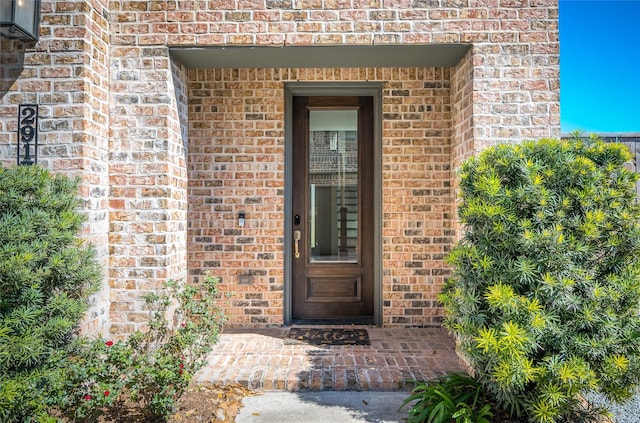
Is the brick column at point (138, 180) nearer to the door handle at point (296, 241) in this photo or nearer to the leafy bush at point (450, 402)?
the door handle at point (296, 241)

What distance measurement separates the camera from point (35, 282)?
8.14ft

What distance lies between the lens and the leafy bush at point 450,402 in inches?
103

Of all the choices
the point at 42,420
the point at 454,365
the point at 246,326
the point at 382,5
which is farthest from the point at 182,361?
the point at 382,5

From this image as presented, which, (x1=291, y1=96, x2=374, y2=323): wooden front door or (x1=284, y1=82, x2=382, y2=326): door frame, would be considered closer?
(x1=284, y1=82, x2=382, y2=326): door frame

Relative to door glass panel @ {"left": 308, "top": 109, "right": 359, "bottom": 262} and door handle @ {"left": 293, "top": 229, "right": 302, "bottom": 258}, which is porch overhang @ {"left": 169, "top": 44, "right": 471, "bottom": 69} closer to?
Result: door glass panel @ {"left": 308, "top": 109, "right": 359, "bottom": 262}

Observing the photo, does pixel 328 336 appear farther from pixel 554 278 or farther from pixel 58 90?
pixel 58 90

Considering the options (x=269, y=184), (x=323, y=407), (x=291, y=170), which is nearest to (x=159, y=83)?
(x=269, y=184)

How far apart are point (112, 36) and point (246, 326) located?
2977mm

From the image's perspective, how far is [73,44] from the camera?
124 inches

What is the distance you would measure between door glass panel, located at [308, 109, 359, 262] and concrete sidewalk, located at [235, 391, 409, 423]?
6.01ft

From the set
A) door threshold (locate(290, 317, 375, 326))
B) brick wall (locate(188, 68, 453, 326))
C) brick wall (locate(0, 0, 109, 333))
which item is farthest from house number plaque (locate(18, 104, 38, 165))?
door threshold (locate(290, 317, 375, 326))

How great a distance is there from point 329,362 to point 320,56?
8.41ft

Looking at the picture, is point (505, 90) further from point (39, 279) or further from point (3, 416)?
point (3, 416)

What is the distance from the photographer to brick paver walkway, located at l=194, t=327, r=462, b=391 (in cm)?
328
